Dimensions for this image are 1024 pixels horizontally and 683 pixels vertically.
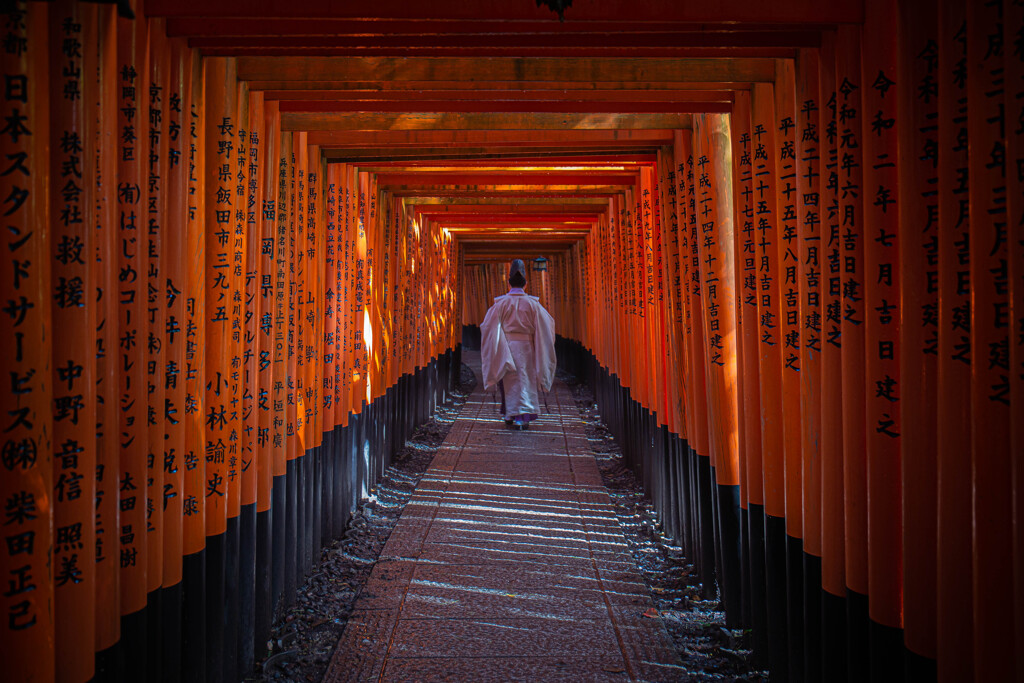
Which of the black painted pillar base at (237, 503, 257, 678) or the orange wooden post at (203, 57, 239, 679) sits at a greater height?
the orange wooden post at (203, 57, 239, 679)

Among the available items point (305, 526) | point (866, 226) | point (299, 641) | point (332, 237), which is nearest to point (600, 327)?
point (332, 237)

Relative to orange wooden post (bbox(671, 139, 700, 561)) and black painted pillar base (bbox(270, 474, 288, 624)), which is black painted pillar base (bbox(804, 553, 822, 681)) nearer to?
orange wooden post (bbox(671, 139, 700, 561))

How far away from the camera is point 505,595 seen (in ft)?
13.1

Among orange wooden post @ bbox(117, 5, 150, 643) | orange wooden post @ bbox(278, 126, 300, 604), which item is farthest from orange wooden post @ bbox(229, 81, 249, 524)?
orange wooden post @ bbox(117, 5, 150, 643)

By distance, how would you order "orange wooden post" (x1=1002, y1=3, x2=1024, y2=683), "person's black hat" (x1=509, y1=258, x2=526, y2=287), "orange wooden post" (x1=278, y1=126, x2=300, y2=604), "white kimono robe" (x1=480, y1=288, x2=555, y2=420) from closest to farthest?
"orange wooden post" (x1=1002, y1=3, x2=1024, y2=683) → "orange wooden post" (x1=278, y1=126, x2=300, y2=604) → "white kimono robe" (x1=480, y1=288, x2=555, y2=420) → "person's black hat" (x1=509, y1=258, x2=526, y2=287)

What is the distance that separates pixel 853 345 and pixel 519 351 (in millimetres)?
7719

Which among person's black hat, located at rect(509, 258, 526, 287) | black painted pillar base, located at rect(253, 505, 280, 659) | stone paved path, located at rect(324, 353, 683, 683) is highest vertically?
person's black hat, located at rect(509, 258, 526, 287)

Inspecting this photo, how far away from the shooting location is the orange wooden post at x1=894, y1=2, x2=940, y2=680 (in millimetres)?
1840

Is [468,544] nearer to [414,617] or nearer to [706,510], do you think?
[414,617]

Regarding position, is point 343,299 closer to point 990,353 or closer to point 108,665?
point 108,665

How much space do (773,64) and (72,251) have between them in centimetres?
266

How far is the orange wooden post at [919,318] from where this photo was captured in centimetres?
184

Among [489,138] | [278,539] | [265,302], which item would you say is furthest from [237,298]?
[489,138]

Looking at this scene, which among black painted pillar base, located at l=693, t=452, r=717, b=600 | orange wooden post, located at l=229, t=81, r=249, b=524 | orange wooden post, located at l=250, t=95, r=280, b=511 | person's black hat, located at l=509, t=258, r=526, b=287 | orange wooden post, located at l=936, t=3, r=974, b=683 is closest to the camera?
orange wooden post, located at l=936, t=3, r=974, b=683
